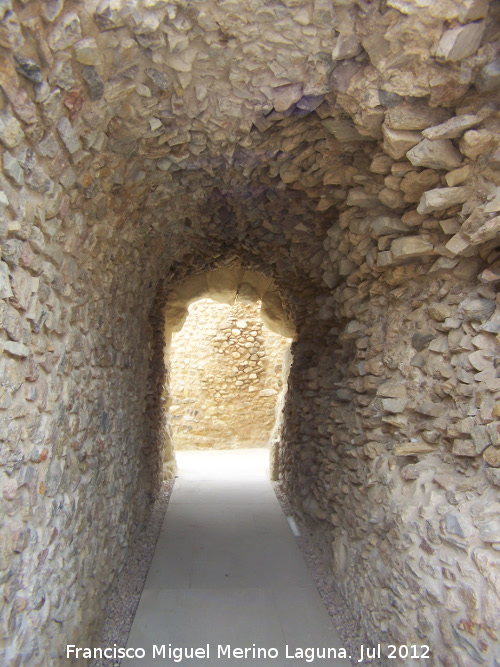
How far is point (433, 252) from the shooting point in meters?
2.40

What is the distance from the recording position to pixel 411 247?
246 centimetres

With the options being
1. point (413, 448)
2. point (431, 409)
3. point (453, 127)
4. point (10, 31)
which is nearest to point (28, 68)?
point (10, 31)

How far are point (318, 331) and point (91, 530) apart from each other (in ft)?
9.40

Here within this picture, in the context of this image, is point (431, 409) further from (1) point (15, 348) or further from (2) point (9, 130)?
(2) point (9, 130)

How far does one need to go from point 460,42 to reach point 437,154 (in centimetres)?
44

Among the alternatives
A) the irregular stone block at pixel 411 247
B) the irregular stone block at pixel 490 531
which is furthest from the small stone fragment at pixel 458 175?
the irregular stone block at pixel 490 531

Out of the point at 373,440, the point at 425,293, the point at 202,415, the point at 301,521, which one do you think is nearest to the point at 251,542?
the point at 301,521

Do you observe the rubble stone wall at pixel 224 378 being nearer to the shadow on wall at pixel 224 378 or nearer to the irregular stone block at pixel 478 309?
the shadow on wall at pixel 224 378

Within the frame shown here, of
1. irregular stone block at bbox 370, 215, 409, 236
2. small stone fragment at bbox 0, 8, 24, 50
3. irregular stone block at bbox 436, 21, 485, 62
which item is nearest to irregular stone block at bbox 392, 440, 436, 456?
irregular stone block at bbox 370, 215, 409, 236

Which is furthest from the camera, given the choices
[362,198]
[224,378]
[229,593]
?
[224,378]

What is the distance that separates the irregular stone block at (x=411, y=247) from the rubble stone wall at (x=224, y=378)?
662 cm

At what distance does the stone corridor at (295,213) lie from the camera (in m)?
1.74

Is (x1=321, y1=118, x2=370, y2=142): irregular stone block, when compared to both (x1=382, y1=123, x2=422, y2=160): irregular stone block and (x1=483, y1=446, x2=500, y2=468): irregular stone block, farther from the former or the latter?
(x1=483, y1=446, x2=500, y2=468): irregular stone block

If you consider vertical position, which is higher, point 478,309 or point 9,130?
point 9,130
